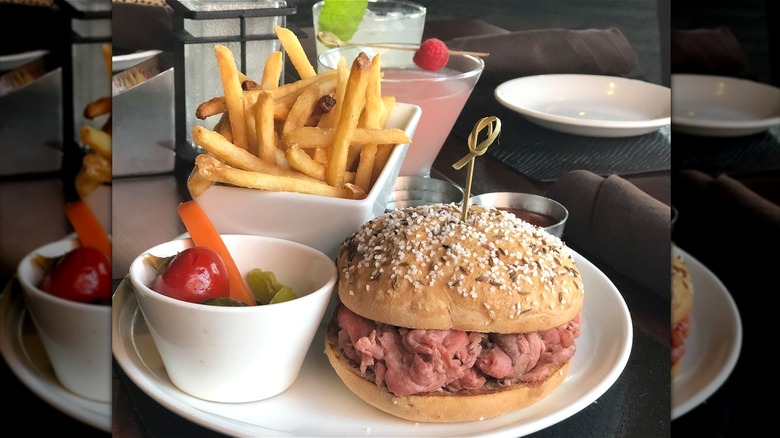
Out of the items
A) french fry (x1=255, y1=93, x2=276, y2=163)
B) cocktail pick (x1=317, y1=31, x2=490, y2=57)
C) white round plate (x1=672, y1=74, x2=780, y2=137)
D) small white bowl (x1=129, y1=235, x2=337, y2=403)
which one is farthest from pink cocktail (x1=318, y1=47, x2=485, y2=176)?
white round plate (x1=672, y1=74, x2=780, y2=137)

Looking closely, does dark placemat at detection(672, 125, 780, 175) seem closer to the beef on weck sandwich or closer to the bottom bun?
the beef on weck sandwich

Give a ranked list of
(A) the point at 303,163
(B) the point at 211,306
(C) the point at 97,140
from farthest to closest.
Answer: (C) the point at 97,140 → (A) the point at 303,163 → (B) the point at 211,306

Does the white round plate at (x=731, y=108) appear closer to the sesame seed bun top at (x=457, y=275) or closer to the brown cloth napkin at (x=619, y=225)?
the brown cloth napkin at (x=619, y=225)

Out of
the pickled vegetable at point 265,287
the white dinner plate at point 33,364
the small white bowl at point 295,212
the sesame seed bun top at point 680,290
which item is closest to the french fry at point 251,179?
the small white bowl at point 295,212

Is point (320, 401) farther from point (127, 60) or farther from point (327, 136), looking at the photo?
point (127, 60)

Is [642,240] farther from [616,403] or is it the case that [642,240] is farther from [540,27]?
[540,27]

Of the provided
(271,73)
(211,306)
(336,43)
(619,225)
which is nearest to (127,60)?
(271,73)

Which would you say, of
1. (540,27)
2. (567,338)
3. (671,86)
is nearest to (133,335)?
(567,338)
